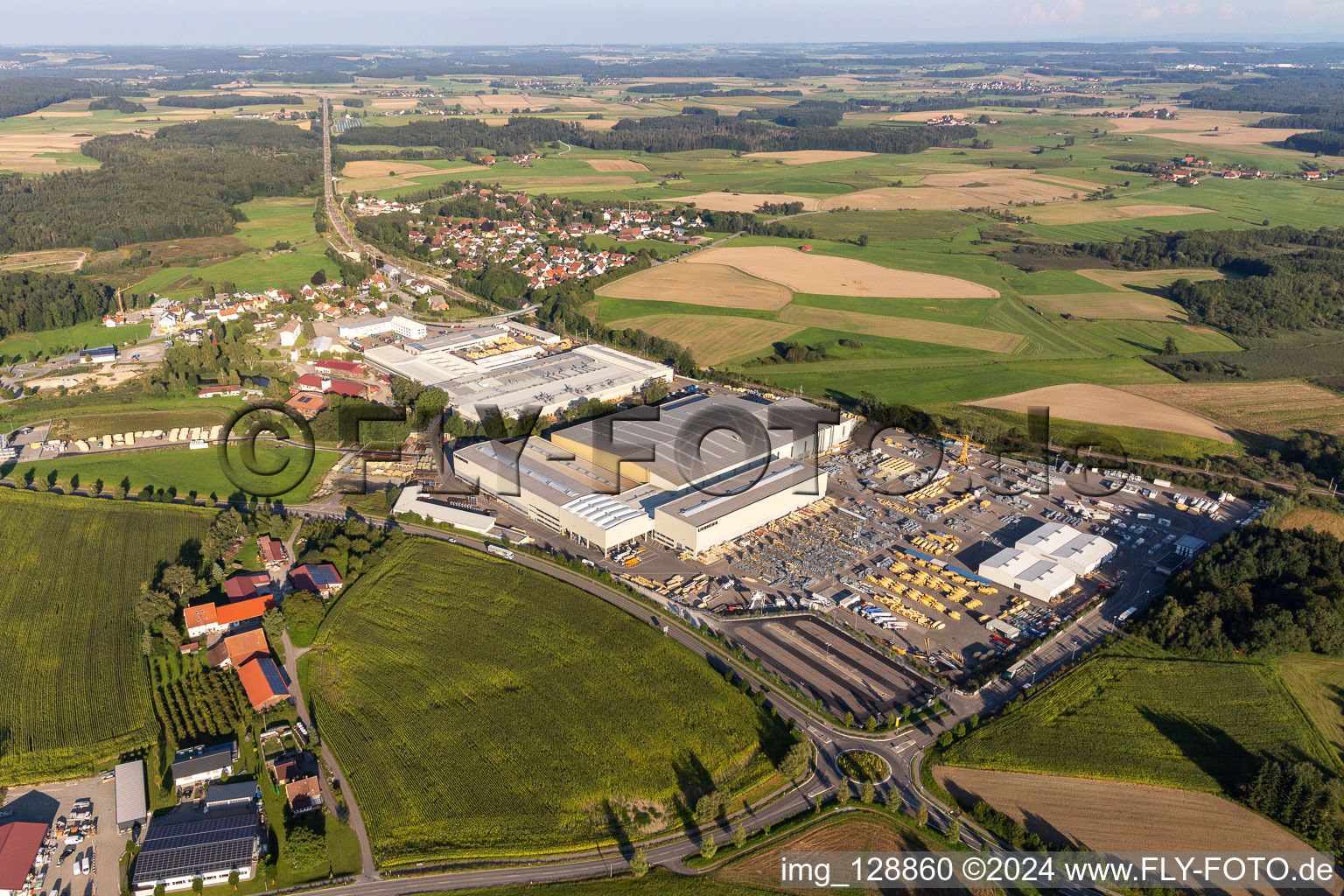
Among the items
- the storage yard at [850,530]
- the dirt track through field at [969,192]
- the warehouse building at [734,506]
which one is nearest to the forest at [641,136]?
the dirt track through field at [969,192]

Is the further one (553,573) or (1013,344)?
(1013,344)

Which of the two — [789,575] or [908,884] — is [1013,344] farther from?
[908,884]

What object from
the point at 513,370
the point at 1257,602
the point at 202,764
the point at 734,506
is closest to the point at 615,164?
the point at 513,370

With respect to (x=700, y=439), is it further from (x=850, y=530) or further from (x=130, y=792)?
(x=130, y=792)

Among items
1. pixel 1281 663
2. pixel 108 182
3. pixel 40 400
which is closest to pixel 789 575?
pixel 1281 663

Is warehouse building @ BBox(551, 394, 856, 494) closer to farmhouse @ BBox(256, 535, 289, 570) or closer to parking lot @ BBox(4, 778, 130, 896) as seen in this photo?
farmhouse @ BBox(256, 535, 289, 570)

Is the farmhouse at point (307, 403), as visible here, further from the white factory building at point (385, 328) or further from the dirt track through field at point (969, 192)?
the dirt track through field at point (969, 192)
